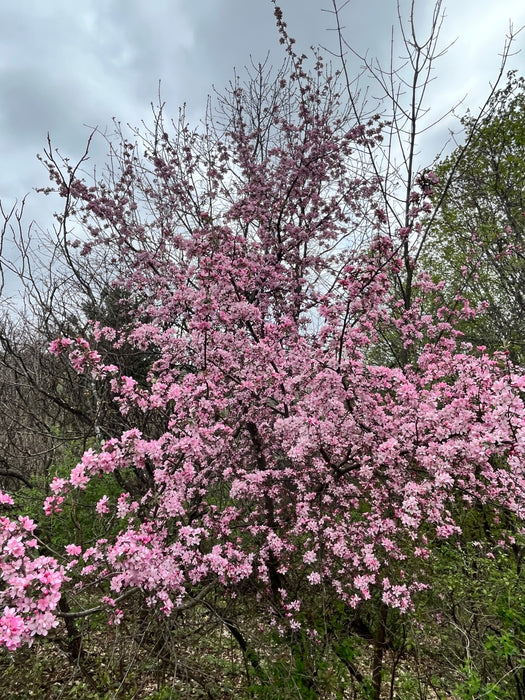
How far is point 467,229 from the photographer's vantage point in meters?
10.9

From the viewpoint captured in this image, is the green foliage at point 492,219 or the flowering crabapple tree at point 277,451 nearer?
the flowering crabapple tree at point 277,451

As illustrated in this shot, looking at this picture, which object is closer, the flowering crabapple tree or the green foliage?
the flowering crabapple tree

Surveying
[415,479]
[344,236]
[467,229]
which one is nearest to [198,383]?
[415,479]

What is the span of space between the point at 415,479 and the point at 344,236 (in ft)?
19.5

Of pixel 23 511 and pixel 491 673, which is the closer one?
pixel 491 673

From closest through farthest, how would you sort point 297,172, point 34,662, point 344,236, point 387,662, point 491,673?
point 491,673 → point 34,662 → point 387,662 → point 297,172 → point 344,236

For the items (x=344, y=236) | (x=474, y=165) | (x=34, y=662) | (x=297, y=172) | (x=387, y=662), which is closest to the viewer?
→ (x=34, y=662)

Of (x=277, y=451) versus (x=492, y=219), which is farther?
(x=492, y=219)

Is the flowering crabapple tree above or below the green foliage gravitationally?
below

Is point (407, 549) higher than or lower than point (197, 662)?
higher

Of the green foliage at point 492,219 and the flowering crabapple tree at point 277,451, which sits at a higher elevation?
the green foliage at point 492,219

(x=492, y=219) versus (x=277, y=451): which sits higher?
(x=492, y=219)

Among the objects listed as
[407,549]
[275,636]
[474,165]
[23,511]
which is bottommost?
[275,636]

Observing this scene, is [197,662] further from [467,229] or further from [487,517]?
[467,229]
